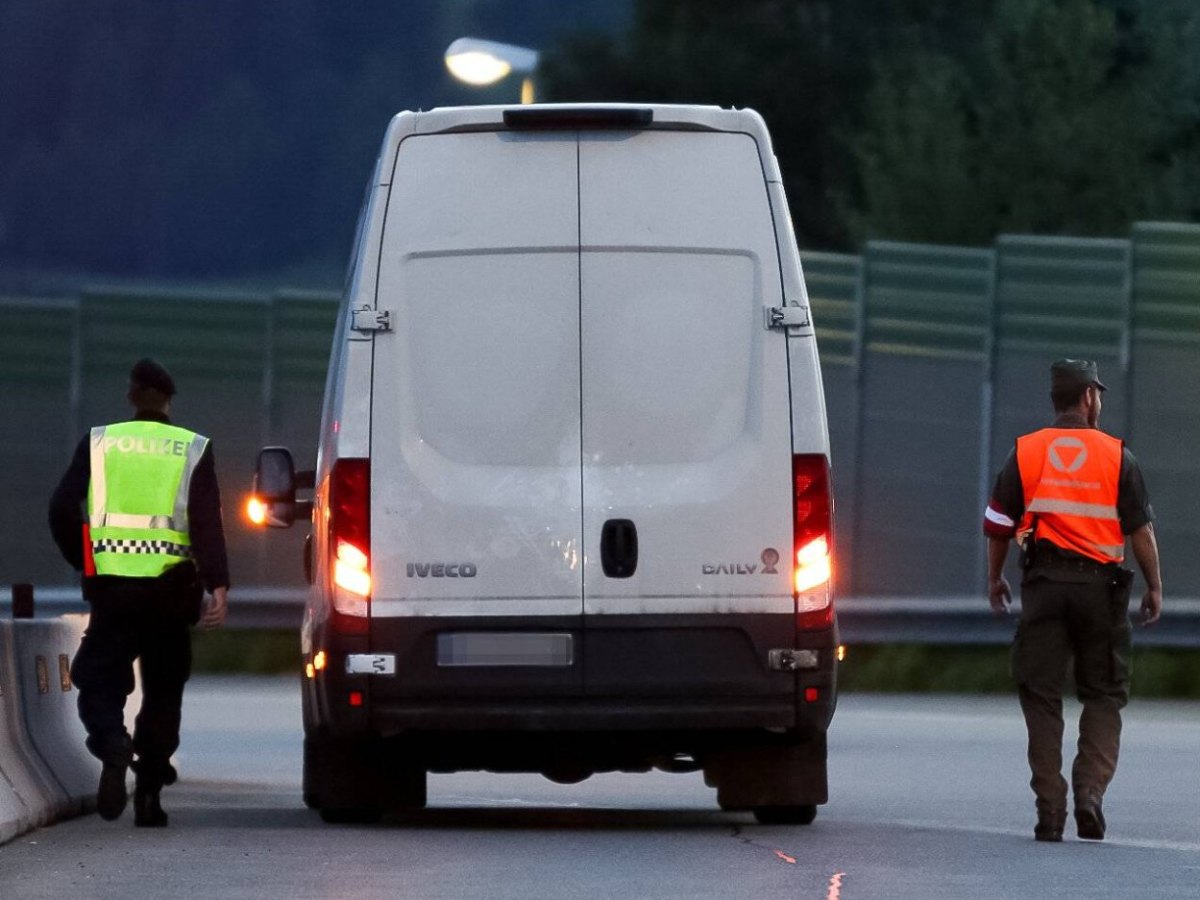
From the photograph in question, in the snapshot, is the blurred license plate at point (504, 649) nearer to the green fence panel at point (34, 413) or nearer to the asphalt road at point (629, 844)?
the asphalt road at point (629, 844)

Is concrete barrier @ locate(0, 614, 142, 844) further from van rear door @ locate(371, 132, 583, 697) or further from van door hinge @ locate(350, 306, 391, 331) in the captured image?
van door hinge @ locate(350, 306, 391, 331)

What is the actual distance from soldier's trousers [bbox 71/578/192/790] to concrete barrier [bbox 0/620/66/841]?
31 centimetres

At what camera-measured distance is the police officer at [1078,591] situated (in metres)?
12.2

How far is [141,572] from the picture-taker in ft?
40.7

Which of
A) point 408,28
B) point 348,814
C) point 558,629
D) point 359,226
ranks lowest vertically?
point 348,814

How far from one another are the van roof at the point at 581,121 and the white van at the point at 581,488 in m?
0.29

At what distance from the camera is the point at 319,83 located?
93.4m

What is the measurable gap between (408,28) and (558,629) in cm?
8289

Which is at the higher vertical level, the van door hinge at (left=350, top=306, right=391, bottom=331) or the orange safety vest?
the van door hinge at (left=350, top=306, right=391, bottom=331)

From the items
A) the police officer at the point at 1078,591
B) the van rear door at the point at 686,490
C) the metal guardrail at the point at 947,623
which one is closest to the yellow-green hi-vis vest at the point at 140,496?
the van rear door at the point at 686,490

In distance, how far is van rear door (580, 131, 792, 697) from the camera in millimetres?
11633

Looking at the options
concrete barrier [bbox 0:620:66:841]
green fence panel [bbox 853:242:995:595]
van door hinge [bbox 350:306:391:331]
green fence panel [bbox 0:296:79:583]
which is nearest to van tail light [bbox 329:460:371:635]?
van door hinge [bbox 350:306:391:331]

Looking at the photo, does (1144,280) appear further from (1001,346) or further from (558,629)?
(558,629)

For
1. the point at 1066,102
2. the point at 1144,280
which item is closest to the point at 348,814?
the point at 1144,280
